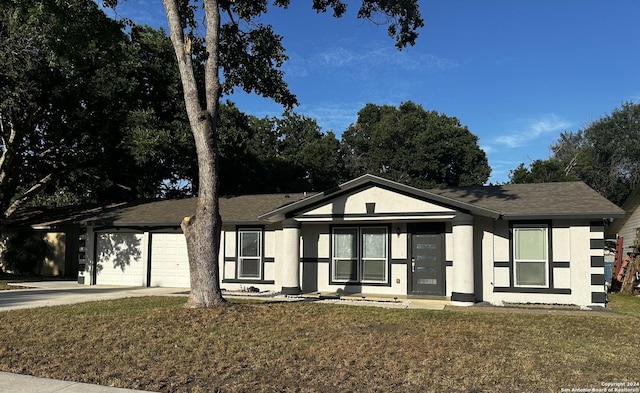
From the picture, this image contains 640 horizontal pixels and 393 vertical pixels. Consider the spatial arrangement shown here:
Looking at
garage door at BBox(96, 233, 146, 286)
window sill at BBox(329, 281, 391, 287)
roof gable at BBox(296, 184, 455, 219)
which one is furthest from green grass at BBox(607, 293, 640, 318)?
garage door at BBox(96, 233, 146, 286)

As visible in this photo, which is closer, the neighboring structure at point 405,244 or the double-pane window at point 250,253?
the neighboring structure at point 405,244

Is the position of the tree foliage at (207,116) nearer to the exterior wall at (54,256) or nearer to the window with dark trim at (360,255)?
the window with dark trim at (360,255)

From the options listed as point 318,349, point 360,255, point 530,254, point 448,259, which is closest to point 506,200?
point 530,254

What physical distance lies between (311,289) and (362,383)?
10.3 metres

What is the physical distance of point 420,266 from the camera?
1516 cm

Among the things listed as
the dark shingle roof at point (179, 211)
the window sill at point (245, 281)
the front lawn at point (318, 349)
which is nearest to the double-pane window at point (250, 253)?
the window sill at point (245, 281)

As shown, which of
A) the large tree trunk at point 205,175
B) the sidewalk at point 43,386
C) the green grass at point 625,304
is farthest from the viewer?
the green grass at point 625,304

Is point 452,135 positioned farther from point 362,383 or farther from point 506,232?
point 362,383

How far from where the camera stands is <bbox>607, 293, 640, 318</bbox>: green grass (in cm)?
1225

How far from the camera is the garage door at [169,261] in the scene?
59.6 feet

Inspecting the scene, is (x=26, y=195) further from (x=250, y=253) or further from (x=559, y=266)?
(x=559, y=266)

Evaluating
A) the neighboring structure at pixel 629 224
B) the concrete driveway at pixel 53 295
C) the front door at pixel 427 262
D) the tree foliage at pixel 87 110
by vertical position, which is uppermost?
the tree foliage at pixel 87 110

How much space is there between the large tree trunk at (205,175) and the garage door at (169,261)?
22.2ft

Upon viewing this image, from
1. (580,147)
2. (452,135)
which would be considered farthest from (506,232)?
(580,147)
